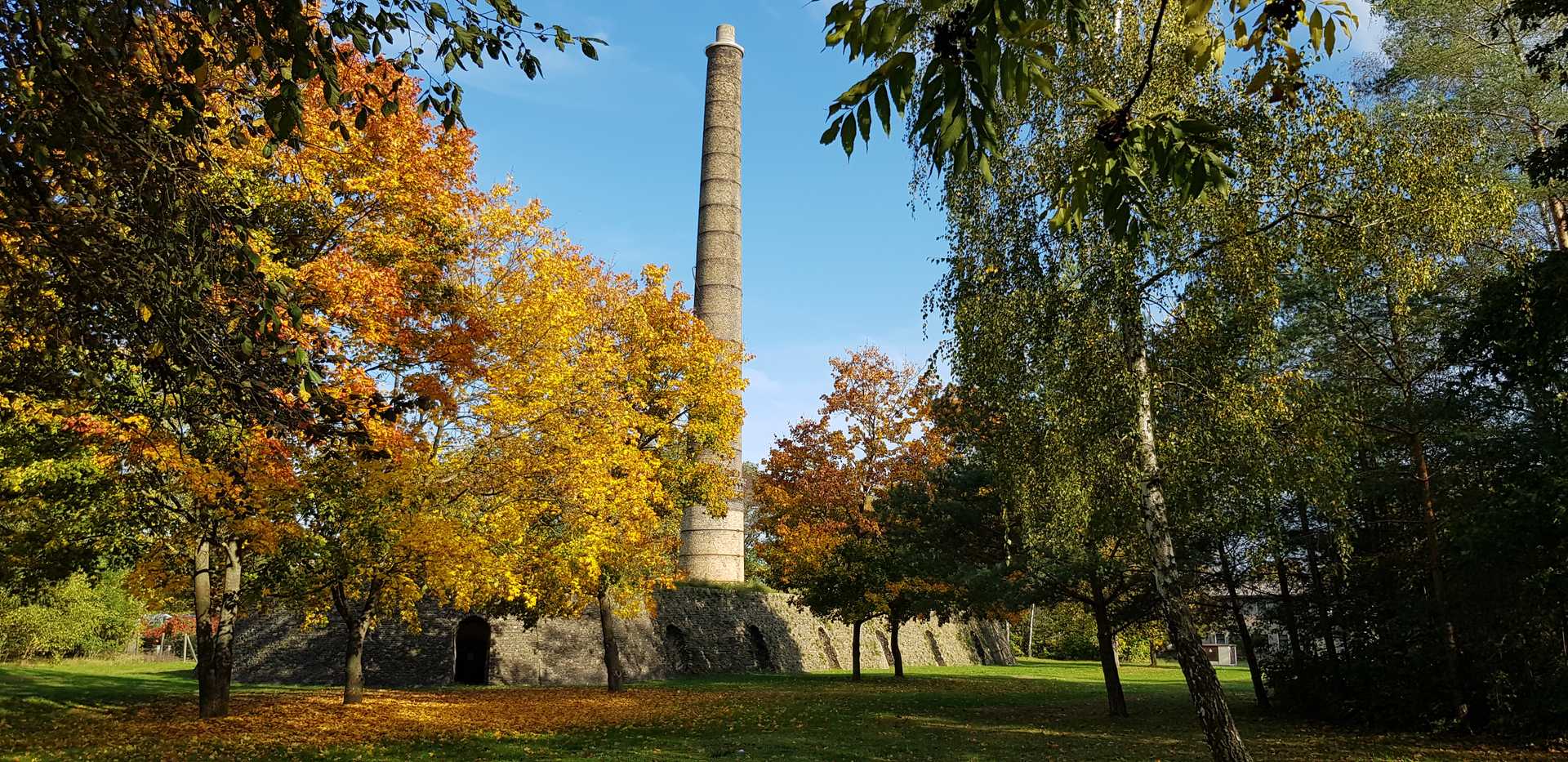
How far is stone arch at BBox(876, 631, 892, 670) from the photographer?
144 feet

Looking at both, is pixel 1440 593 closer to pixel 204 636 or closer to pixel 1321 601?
pixel 1321 601

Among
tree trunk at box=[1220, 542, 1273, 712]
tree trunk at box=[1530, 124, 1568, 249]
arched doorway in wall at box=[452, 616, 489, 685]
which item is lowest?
arched doorway in wall at box=[452, 616, 489, 685]

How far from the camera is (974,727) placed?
17875mm

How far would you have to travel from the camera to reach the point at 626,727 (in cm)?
1691

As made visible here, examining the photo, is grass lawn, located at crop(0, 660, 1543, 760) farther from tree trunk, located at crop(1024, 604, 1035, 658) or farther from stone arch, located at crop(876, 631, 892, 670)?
tree trunk, located at crop(1024, 604, 1035, 658)

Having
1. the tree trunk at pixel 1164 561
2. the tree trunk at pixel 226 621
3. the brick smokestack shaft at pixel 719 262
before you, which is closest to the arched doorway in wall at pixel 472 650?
the brick smokestack shaft at pixel 719 262

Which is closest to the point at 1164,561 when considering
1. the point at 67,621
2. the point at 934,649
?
the point at 934,649

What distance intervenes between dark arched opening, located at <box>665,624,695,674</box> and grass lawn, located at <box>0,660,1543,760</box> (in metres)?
8.59

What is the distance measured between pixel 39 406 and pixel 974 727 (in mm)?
16666

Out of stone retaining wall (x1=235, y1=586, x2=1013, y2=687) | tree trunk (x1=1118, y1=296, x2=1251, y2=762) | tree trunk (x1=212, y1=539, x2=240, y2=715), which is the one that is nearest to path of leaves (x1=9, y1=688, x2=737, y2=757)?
tree trunk (x1=212, y1=539, x2=240, y2=715)

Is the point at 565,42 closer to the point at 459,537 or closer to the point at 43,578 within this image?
the point at 459,537

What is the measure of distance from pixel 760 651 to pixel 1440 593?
2667 cm

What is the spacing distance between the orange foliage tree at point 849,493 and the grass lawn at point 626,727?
5.24 m

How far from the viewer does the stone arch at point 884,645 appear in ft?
144
